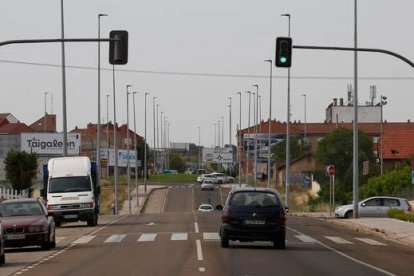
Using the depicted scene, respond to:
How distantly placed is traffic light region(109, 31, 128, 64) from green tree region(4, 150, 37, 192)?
44645 mm

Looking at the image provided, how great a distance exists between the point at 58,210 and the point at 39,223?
1479cm

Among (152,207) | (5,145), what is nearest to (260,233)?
(152,207)

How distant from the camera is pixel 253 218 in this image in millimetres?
27031

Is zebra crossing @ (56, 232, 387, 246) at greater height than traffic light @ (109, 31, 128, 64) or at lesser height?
lesser

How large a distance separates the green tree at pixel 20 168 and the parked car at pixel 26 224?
43.6 meters

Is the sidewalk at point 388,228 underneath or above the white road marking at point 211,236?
underneath

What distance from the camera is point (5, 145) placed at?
121 meters

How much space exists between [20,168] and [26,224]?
46.4 m

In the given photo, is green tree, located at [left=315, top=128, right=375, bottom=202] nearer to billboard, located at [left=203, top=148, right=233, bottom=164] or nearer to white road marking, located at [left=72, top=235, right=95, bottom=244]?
white road marking, located at [left=72, top=235, right=95, bottom=244]

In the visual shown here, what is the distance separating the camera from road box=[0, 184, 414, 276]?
21.0 meters

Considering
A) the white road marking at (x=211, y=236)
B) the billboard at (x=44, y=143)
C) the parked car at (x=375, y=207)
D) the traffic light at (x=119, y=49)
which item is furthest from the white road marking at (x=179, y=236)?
the billboard at (x=44, y=143)

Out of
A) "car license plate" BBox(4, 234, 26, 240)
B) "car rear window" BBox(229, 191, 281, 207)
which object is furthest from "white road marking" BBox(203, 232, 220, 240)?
"car license plate" BBox(4, 234, 26, 240)

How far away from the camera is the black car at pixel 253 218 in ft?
88.8

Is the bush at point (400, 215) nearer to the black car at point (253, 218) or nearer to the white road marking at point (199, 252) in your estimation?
the white road marking at point (199, 252)
